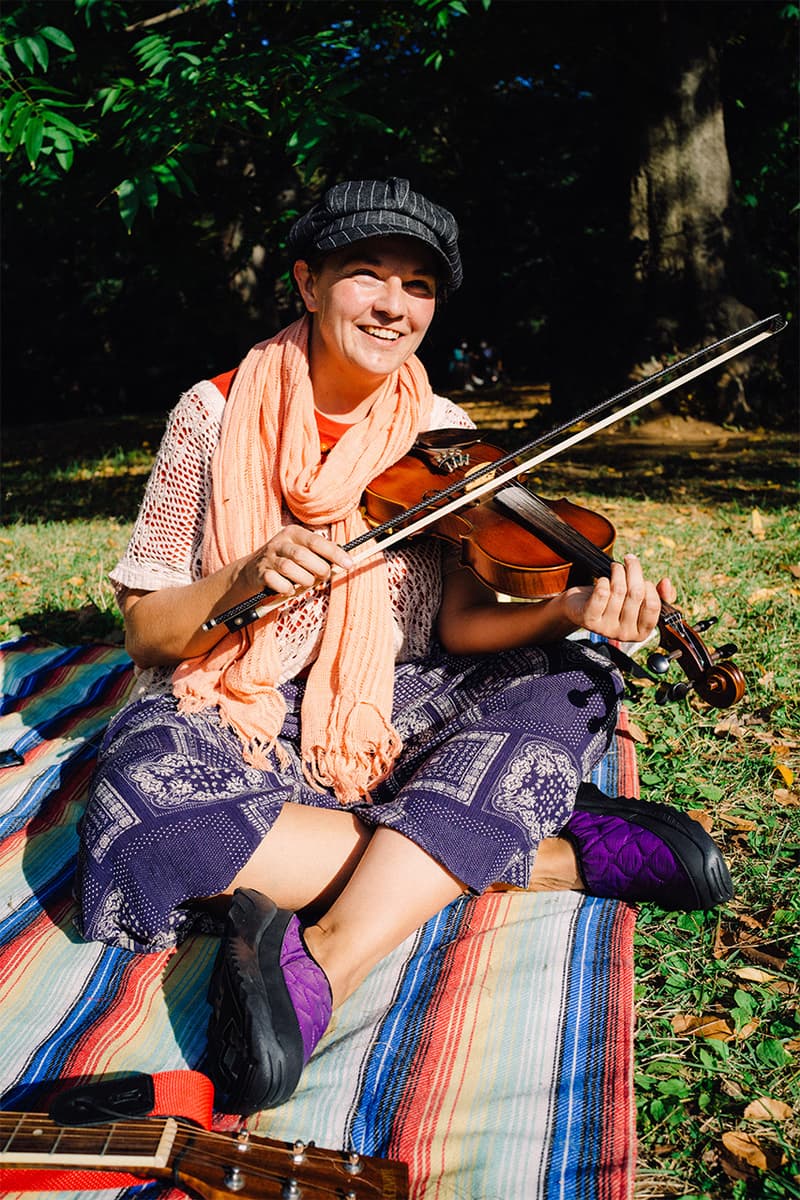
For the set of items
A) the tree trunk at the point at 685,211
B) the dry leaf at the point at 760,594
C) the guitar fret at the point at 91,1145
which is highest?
the tree trunk at the point at 685,211

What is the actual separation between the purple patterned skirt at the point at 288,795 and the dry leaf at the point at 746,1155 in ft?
1.79

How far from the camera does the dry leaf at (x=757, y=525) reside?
4543 millimetres

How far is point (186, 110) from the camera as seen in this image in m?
4.26

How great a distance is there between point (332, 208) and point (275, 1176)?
5.56 feet

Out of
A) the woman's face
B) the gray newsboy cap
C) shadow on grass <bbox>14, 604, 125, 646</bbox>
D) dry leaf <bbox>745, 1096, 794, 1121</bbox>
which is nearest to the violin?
the woman's face

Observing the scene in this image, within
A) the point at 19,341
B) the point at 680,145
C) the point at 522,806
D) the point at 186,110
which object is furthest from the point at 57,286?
the point at 522,806

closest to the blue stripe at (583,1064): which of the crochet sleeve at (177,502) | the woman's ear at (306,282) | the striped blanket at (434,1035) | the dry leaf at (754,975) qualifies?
the striped blanket at (434,1035)

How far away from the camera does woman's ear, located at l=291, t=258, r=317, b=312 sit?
6.93 ft

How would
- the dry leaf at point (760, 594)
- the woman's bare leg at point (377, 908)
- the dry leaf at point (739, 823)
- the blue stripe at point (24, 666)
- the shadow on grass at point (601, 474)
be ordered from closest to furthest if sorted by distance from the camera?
the woman's bare leg at point (377, 908)
the dry leaf at point (739, 823)
the blue stripe at point (24, 666)
the dry leaf at point (760, 594)
the shadow on grass at point (601, 474)

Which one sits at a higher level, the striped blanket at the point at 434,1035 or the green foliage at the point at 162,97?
the green foliage at the point at 162,97

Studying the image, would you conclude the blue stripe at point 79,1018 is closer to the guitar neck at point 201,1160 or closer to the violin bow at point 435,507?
the guitar neck at point 201,1160

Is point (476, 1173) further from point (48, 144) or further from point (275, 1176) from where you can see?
point (48, 144)

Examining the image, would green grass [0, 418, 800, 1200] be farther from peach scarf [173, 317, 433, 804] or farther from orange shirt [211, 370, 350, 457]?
orange shirt [211, 370, 350, 457]

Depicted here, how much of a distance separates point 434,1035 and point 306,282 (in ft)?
5.01
